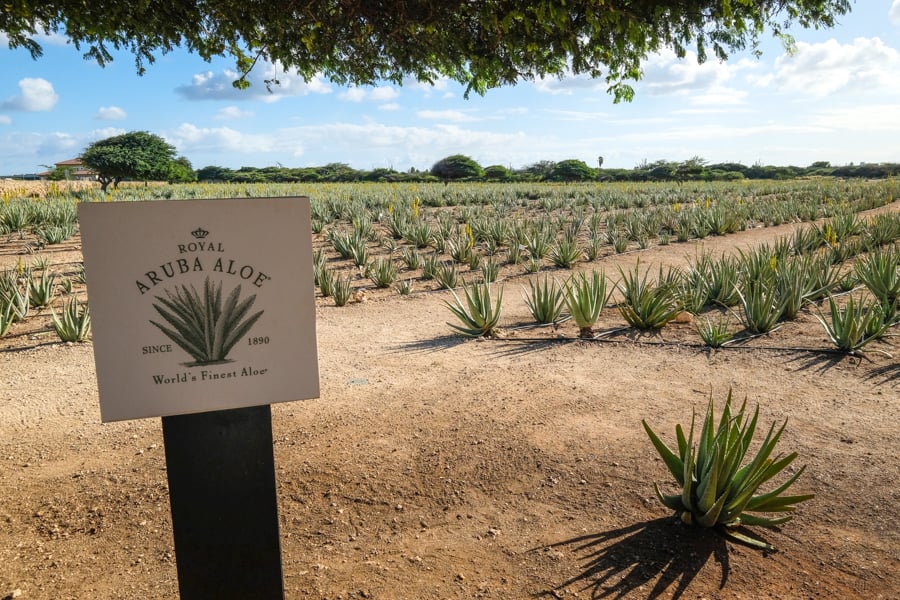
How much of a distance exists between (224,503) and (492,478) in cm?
196

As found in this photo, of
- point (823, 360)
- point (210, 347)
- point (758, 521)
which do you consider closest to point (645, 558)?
point (758, 521)

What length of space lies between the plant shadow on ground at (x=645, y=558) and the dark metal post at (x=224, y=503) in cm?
127

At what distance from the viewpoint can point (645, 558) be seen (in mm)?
3090

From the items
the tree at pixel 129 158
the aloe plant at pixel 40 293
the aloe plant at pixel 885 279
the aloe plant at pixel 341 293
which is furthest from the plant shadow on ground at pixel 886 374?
the tree at pixel 129 158

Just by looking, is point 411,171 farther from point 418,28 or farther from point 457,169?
point 418,28

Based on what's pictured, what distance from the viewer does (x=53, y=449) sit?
4.68 m

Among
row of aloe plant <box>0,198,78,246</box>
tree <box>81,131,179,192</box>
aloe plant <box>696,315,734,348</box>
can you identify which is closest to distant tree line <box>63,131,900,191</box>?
tree <box>81,131,179,192</box>

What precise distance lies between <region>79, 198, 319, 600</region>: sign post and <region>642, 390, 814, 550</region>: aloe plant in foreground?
179 centimetres

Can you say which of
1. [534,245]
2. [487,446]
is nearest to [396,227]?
[534,245]

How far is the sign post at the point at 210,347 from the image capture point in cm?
221

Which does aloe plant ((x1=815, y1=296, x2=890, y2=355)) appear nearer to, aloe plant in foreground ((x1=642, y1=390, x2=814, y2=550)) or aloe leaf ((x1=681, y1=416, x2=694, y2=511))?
aloe plant in foreground ((x1=642, y1=390, x2=814, y2=550))

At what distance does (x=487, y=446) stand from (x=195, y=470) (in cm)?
240

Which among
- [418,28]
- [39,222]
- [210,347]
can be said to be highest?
[418,28]

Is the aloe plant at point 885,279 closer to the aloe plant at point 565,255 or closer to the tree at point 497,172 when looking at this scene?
the aloe plant at point 565,255
